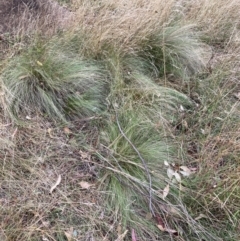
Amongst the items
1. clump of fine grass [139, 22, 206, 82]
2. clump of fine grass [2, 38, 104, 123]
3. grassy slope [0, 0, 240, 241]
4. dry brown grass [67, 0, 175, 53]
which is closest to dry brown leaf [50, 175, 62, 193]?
grassy slope [0, 0, 240, 241]

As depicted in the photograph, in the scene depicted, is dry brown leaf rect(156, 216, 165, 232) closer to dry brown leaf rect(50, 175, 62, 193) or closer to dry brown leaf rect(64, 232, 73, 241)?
dry brown leaf rect(64, 232, 73, 241)

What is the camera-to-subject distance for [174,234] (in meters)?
2.12

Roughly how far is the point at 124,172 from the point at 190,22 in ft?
6.45

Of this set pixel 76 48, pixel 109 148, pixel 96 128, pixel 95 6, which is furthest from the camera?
pixel 95 6

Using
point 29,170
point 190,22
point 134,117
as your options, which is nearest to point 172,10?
point 190,22

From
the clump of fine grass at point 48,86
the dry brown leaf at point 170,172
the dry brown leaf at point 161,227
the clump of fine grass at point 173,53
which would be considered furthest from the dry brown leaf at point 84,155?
the clump of fine grass at point 173,53

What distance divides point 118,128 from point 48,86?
1.90 feet

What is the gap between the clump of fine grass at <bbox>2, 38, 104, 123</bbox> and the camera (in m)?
2.57

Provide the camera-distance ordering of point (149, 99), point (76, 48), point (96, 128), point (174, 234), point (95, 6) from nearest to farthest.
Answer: point (174, 234) < point (96, 128) < point (149, 99) < point (76, 48) < point (95, 6)

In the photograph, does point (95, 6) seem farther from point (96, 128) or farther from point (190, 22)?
point (96, 128)

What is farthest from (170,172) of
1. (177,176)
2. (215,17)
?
(215,17)

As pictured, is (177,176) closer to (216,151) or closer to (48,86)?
(216,151)

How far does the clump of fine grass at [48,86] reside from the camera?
257 cm

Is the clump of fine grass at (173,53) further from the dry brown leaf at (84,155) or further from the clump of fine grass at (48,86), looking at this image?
the dry brown leaf at (84,155)
